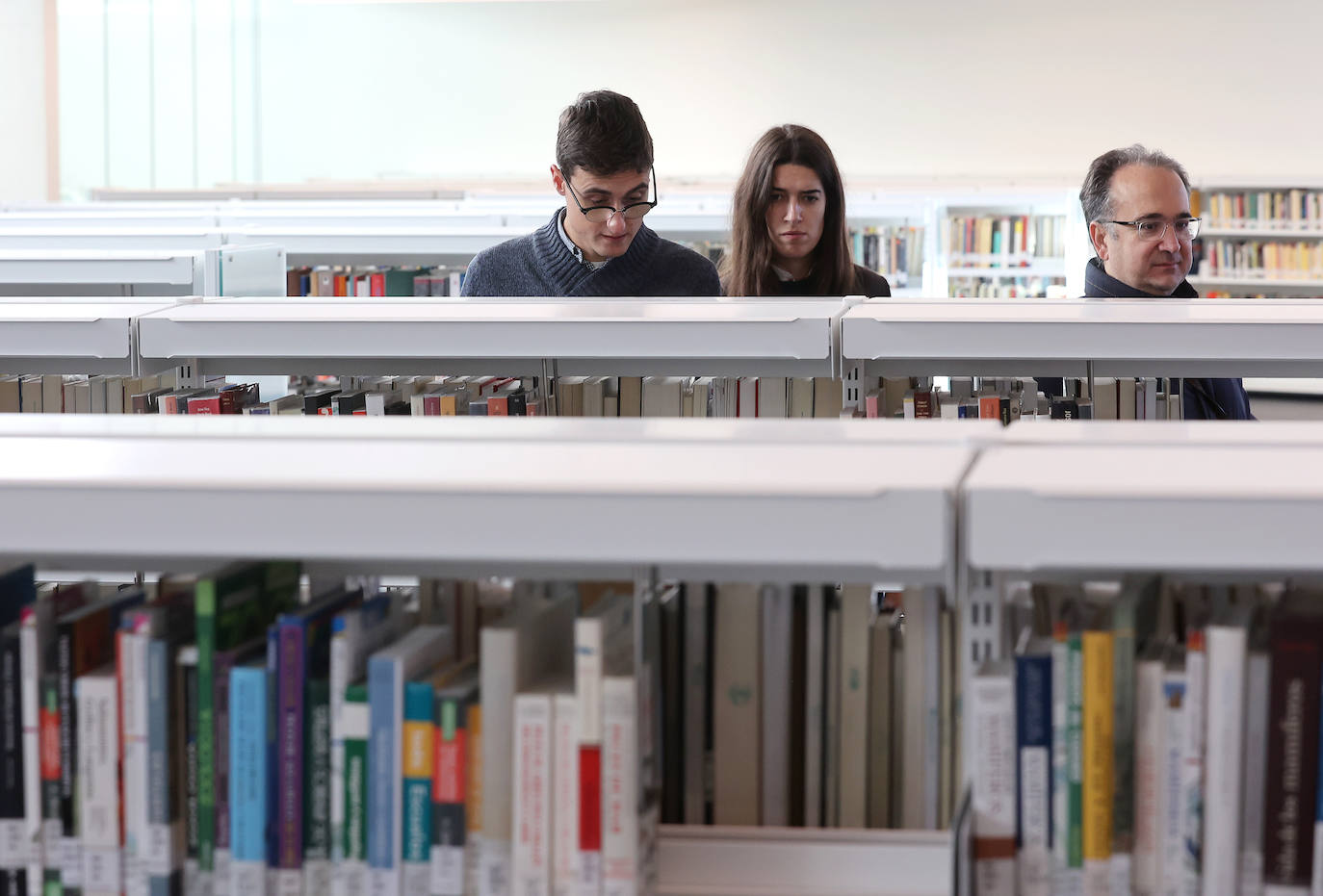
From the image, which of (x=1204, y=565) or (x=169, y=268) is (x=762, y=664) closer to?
(x=1204, y=565)

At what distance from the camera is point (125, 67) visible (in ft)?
47.5

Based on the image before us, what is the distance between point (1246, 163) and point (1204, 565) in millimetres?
11817

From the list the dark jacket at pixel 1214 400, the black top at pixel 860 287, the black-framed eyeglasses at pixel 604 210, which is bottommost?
the dark jacket at pixel 1214 400

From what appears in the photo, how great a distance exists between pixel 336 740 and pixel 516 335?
1.47 m

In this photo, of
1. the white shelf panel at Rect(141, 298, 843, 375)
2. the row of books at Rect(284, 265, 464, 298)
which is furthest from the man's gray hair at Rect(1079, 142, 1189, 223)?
the row of books at Rect(284, 265, 464, 298)

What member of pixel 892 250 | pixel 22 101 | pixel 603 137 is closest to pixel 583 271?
pixel 603 137

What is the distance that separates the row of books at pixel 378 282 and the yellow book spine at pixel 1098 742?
5.24 m

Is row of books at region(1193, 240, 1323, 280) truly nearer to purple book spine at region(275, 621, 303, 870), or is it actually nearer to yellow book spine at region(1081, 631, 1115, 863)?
yellow book spine at region(1081, 631, 1115, 863)

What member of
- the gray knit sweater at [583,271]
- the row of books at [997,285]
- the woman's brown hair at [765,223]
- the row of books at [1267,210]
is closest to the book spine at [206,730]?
the gray knit sweater at [583,271]

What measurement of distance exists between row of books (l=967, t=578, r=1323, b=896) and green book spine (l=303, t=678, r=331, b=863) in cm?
51

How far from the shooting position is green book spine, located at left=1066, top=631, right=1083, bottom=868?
1146mm

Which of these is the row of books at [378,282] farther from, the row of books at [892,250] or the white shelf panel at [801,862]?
the white shelf panel at [801,862]

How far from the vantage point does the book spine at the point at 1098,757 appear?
1.14 metres

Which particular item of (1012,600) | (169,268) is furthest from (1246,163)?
(1012,600)
